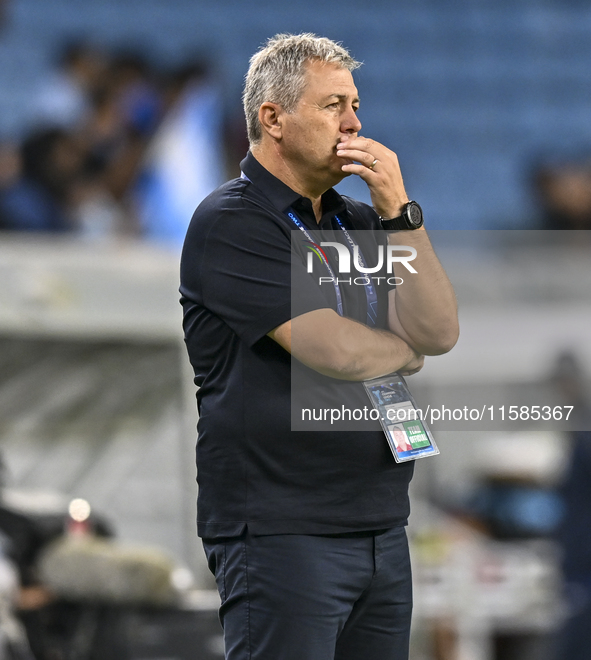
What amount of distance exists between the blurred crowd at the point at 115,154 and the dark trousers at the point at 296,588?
378 centimetres

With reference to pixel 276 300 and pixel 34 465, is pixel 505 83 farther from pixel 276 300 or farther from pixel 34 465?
pixel 276 300

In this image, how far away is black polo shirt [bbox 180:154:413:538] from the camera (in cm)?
140

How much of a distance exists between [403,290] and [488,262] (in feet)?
10.4

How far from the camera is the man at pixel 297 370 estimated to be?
54.7 inches

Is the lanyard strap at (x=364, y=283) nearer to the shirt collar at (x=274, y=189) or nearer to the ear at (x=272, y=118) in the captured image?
the shirt collar at (x=274, y=189)

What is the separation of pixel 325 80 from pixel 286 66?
0.22 feet

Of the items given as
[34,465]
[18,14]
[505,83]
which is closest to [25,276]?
[34,465]

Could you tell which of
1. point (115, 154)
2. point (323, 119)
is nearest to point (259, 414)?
point (323, 119)

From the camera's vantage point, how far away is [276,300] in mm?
1388

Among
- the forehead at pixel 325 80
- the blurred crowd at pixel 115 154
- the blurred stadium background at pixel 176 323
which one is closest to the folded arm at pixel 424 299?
the forehead at pixel 325 80

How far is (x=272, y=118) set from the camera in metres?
1.50

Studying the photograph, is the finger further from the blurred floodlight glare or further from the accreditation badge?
the blurred floodlight glare

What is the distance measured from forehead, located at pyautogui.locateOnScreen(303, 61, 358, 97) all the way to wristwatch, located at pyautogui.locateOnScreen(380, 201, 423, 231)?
0.66ft

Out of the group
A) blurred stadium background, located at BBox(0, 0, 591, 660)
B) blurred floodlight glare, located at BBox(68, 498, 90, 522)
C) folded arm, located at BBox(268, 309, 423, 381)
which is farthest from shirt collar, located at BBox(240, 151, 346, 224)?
blurred floodlight glare, located at BBox(68, 498, 90, 522)
